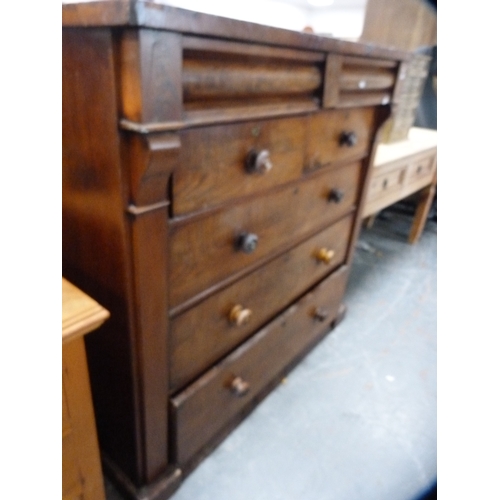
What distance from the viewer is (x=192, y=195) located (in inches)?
27.1

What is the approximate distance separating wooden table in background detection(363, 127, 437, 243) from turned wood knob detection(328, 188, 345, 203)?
0.40 m

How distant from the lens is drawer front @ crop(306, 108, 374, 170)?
3.12 ft

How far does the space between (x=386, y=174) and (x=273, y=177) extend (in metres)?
0.97

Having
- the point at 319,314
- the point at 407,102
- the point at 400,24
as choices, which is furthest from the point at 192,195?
the point at 400,24

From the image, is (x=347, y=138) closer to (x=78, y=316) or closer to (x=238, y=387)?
(x=238, y=387)

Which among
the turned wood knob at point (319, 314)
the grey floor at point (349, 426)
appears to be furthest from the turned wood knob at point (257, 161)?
the grey floor at point (349, 426)

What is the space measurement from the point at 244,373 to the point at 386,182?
107 cm

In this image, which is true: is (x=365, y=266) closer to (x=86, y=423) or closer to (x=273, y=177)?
(x=273, y=177)

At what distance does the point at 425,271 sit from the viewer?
7.11 ft

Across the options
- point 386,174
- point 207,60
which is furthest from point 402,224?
point 207,60

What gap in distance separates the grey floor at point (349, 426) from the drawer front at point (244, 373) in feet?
0.31

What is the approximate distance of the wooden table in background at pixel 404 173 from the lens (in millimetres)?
1626

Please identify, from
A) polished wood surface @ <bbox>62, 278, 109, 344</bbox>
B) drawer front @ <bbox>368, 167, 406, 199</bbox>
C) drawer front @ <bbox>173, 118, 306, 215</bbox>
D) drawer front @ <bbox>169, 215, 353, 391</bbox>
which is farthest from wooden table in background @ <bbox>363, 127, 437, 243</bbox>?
polished wood surface @ <bbox>62, 278, 109, 344</bbox>

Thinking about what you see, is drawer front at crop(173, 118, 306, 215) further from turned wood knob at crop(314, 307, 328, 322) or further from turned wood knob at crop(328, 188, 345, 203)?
turned wood knob at crop(314, 307, 328, 322)
